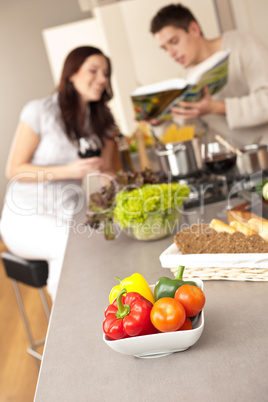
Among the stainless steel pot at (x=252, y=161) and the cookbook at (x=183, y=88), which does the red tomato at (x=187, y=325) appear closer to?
the stainless steel pot at (x=252, y=161)

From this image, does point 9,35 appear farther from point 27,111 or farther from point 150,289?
point 150,289

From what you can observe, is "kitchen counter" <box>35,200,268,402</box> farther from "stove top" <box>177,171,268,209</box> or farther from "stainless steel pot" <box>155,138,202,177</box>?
"stainless steel pot" <box>155,138,202,177</box>

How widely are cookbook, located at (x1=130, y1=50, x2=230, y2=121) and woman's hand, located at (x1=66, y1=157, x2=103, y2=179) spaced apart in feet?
1.33

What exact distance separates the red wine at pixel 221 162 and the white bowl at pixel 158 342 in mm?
917

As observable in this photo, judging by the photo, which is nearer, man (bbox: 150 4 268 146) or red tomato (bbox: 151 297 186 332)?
red tomato (bbox: 151 297 186 332)

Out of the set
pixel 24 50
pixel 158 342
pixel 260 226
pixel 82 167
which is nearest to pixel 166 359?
pixel 158 342

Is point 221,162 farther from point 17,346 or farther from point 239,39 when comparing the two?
point 17,346

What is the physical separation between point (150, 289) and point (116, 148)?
179 centimetres

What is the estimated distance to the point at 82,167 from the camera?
2121 millimetres

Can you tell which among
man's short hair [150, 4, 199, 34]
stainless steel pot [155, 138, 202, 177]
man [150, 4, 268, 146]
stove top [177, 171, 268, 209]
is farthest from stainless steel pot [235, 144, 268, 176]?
man's short hair [150, 4, 199, 34]

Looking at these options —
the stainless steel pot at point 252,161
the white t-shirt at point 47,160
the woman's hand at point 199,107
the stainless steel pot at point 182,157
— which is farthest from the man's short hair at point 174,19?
the stainless steel pot at point 252,161

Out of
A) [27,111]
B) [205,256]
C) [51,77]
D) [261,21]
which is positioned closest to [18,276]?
[27,111]

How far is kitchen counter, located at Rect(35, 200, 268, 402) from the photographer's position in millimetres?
708

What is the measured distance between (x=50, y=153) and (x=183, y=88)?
0.73 metres
